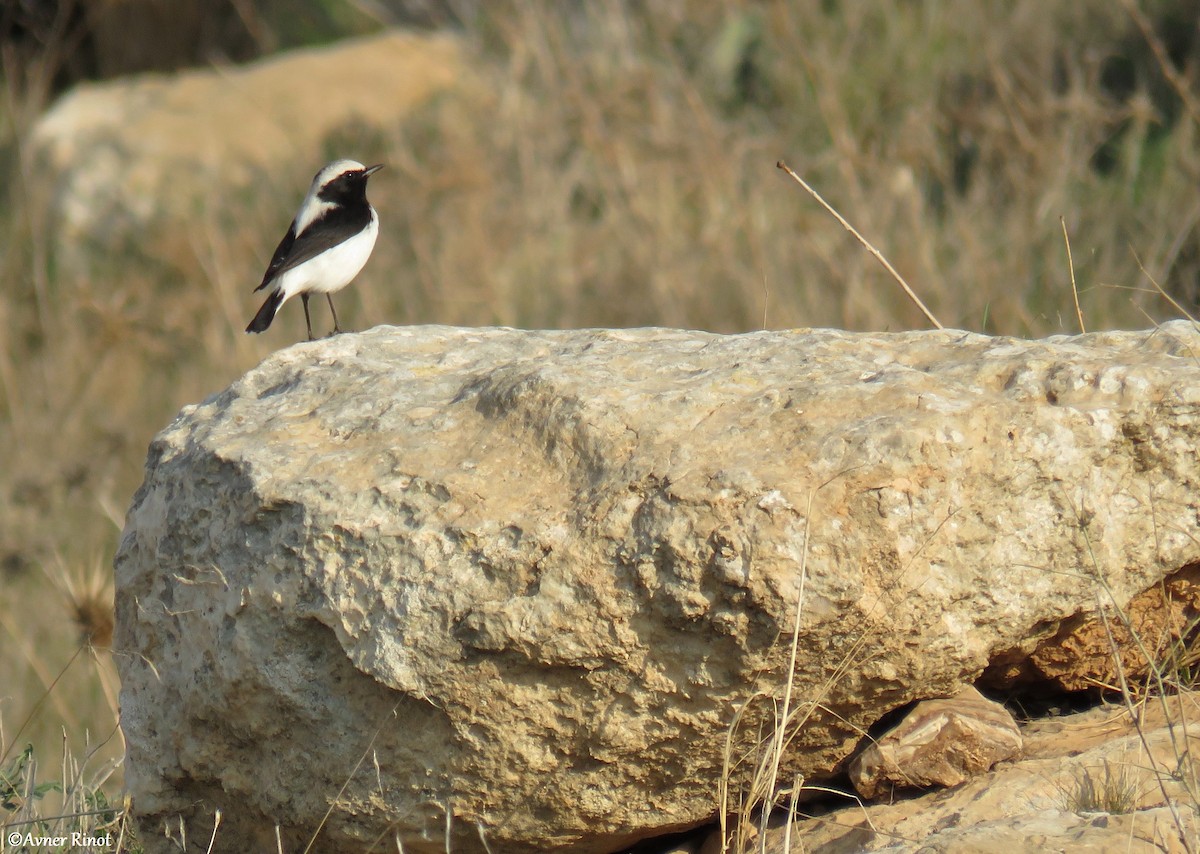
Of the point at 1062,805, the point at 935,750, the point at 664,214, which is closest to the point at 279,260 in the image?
the point at 935,750

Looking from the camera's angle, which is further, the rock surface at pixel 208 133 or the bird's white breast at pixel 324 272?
the rock surface at pixel 208 133

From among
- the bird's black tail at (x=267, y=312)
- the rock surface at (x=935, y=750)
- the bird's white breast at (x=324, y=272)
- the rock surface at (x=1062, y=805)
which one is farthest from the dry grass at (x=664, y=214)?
the rock surface at (x=935, y=750)

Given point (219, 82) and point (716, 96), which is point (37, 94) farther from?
point (716, 96)

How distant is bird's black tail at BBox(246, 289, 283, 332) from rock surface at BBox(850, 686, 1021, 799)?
276 cm

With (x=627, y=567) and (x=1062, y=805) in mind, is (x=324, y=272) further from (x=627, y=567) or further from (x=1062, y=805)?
(x=1062, y=805)

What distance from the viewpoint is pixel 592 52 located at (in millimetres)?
10156

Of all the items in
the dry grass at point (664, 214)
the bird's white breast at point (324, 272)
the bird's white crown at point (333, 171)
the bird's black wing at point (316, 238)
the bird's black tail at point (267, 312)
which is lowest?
the dry grass at point (664, 214)

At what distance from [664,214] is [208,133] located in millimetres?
5661

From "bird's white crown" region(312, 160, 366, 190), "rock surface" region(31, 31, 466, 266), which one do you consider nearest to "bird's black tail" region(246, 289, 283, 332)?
"bird's white crown" region(312, 160, 366, 190)

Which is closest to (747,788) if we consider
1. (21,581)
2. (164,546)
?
(164,546)

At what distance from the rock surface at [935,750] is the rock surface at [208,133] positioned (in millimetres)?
9891

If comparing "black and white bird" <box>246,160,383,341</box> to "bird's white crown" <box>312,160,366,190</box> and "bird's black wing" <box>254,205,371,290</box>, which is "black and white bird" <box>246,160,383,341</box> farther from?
"bird's white crown" <box>312,160,366,190</box>

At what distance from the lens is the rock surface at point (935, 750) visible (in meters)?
2.49

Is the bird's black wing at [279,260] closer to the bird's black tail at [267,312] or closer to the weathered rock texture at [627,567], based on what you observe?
the bird's black tail at [267,312]
